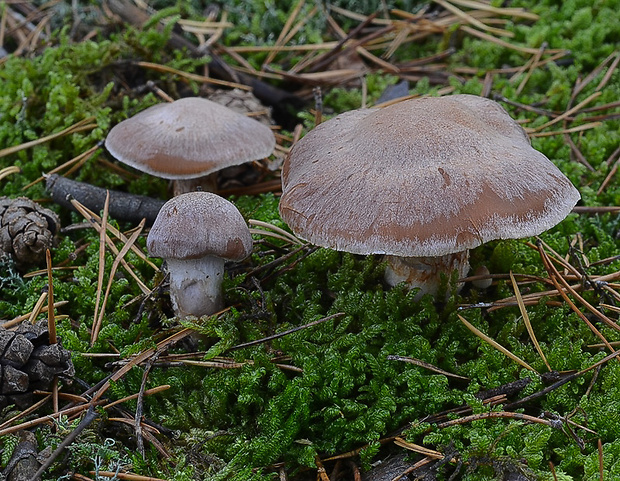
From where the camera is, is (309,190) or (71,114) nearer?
(309,190)

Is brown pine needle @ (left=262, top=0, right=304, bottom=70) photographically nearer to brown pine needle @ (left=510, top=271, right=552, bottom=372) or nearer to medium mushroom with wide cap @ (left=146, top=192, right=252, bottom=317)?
medium mushroom with wide cap @ (left=146, top=192, right=252, bottom=317)

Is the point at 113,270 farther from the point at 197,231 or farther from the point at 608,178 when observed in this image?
the point at 608,178

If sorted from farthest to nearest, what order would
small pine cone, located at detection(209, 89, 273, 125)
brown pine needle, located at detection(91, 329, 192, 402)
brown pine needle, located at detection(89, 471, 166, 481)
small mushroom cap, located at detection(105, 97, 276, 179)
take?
small pine cone, located at detection(209, 89, 273, 125) < small mushroom cap, located at detection(105, 97, 276, 179) < brown pine needle, located at detection(91, 329, 192, 402) < brown pine needle, located at detection(89, 471, 166, 481)

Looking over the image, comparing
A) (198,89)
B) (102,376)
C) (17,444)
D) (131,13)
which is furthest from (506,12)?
(17,444)

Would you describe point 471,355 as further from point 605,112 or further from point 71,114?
point 71,114

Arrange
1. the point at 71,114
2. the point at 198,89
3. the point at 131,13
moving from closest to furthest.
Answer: the point at 71,114, the point at 198,89, the point at 131,13

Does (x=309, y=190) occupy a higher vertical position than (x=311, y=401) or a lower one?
higher

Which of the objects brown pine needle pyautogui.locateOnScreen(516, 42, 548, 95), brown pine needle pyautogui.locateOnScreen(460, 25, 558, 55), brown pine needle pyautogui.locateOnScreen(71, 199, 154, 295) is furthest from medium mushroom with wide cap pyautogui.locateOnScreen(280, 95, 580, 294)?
brown pine needle pyautogui.locateOnScreen(460, 25, 558, 55)
